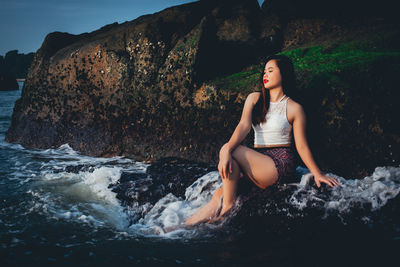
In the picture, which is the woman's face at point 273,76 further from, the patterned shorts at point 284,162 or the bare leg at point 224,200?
the bare leg at point 224,200

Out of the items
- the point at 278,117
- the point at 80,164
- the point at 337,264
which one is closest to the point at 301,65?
the point at 278,117

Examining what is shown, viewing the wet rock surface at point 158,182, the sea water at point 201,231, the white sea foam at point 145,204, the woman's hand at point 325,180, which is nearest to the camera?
the sea water at point 201,231

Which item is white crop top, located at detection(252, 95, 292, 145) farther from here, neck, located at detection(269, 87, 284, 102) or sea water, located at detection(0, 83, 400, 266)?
sea water, located at detection(0, 83, 400, 266)

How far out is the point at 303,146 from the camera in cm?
379

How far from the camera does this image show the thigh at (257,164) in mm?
3688

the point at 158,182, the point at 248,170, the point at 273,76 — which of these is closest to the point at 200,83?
the point at 158,182

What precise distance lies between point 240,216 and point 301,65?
3.44m

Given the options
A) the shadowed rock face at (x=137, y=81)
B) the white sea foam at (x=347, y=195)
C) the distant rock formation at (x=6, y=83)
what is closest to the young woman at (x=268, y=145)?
the white sea foam at (x=347, y=195)

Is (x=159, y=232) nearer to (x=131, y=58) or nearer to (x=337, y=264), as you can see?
(x=337, y=264)

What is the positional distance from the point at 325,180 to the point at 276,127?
94 centimetres

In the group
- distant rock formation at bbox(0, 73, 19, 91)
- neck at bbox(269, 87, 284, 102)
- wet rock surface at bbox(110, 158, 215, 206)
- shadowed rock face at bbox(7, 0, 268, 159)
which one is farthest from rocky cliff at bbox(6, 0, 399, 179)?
distant rock formation at bbox(0, 73, 19, 91)

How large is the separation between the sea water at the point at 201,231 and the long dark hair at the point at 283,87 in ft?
3.45

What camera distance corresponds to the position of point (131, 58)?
7.71 m

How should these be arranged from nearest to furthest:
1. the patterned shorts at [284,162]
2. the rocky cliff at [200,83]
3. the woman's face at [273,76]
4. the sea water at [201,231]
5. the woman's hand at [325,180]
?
the sea water at [201,231] < the woman's hand at [325,180] < the patterned shorts at [284,162] < the woman's face at [273,76] < the rocky cliff at [200,83]
